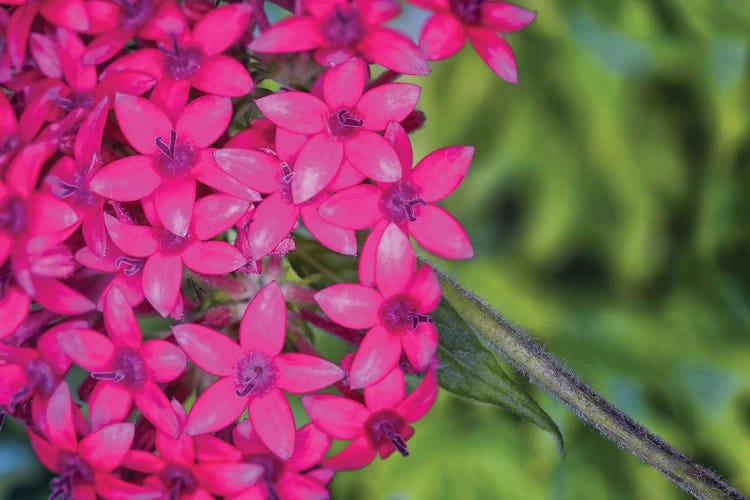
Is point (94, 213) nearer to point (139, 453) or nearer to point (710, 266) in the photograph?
point (139, 453)

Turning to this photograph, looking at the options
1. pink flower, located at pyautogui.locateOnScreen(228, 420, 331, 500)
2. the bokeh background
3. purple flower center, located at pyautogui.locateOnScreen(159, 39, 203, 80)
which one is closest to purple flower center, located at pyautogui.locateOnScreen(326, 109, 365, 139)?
purple flower center, located at pyautogui.locateOnScreen(159, 39, 203, 80)

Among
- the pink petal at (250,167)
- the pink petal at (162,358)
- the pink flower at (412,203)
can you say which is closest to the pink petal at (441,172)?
the pink flower at (412,203)

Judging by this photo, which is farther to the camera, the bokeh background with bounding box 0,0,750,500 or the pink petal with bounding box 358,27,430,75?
the bokeh background with bounding box 0,0,750,500

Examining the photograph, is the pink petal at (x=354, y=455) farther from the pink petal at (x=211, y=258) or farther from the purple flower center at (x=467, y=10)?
the purple flower center at (x=467, y=10)

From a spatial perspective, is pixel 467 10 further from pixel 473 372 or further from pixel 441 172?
pixel 473 372

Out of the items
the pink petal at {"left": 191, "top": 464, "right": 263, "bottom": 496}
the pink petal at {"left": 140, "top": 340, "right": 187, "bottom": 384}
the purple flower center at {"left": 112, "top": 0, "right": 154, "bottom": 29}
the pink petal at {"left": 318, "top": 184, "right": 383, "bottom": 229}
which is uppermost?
the purple flower center at {"left": 112, "top": 0, "right": 154, "bottom": 29}

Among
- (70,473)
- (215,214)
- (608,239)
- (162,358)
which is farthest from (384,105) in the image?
(608,239)

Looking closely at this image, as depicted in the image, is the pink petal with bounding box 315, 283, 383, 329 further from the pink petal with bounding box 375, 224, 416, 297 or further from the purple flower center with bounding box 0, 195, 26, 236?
the purple flower center with bounding box 0, 195, 26, 236
